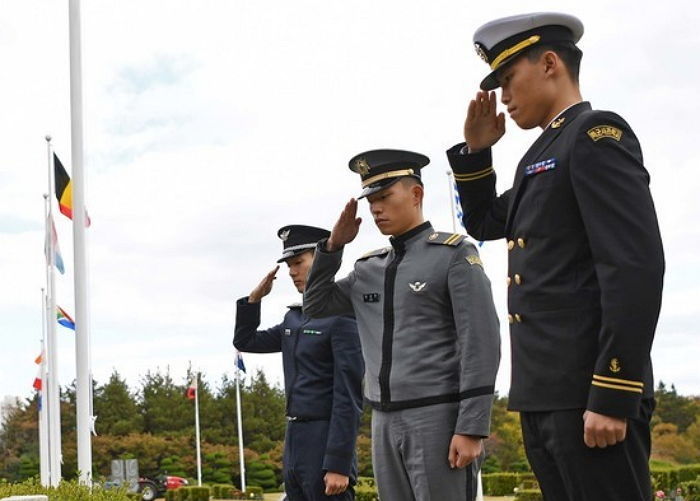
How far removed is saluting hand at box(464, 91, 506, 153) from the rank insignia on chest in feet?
1.42

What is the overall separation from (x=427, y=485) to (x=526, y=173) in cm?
132

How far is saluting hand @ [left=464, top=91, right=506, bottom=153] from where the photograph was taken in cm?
325

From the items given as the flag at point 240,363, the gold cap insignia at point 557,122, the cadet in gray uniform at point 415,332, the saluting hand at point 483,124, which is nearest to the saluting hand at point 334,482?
the cadet in gray uniform at point 415,332

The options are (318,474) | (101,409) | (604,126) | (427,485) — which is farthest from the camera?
(101,409)

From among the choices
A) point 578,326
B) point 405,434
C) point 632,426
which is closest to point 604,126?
point 578,326

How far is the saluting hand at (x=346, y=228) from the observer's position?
403 centimetres

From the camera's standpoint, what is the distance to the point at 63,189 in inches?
525

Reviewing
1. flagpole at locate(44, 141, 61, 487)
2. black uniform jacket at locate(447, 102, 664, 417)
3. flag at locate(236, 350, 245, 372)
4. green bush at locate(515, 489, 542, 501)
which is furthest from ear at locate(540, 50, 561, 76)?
flag at locate(236, 350, 245, 372)

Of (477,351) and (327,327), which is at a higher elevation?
(327,327)

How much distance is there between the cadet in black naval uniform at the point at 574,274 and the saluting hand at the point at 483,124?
21cm

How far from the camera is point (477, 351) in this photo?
372 centimetres

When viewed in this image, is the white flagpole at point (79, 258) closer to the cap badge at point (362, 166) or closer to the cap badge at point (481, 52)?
the cap badge at point (362, 166)

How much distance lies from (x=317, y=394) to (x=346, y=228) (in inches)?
62.4

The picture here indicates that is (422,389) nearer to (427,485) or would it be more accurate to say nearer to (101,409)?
(427,485)
